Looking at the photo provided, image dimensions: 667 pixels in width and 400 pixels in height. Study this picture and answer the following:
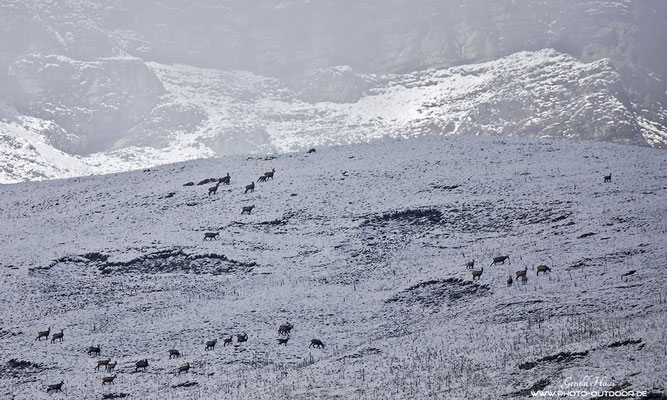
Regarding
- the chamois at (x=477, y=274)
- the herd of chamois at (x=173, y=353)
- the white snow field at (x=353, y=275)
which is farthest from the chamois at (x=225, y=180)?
the chamois at (x=477, y=274)

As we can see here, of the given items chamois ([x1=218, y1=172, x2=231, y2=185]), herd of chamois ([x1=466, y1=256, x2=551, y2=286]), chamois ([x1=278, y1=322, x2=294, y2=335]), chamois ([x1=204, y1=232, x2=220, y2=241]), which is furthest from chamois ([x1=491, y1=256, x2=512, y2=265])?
chamois ([x1=218, y1=172, x2=231, y2=185])

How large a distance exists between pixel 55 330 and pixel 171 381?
38.5 ft

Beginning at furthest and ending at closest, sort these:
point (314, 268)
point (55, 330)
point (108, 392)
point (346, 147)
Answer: point (346, 147) < point (314, 268) < point (55, 330) < point (108, 392)

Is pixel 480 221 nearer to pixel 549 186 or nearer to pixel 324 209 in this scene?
pixel 549 186

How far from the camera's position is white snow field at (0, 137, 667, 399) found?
33.7 m

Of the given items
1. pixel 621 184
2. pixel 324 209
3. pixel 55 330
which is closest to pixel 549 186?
pixel 621 184

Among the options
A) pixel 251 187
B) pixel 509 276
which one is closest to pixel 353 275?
→ pixel 509 276

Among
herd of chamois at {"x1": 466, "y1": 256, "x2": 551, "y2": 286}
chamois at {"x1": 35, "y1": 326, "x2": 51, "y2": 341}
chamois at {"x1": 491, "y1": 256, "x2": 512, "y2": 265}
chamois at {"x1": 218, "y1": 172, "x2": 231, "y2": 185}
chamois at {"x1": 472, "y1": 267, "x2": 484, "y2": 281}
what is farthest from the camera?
chamois at {"x1": 218, "y1": 172, "x2": 231, "y2": 185}

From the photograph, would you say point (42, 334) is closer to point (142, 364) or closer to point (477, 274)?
point (142, 364)

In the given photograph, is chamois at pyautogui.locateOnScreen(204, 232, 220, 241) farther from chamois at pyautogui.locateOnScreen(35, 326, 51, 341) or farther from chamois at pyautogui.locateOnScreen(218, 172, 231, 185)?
chamois at pyautogui.locateOnScreen(35, 326, 51, 341)

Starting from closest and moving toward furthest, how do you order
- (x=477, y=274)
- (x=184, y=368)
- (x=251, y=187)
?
(x=184, y=368) → (x=477, y=274) → (x=251, y=187)

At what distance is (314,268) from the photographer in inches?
2121

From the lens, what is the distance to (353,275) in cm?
5216

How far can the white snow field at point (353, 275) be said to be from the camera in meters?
33.7
